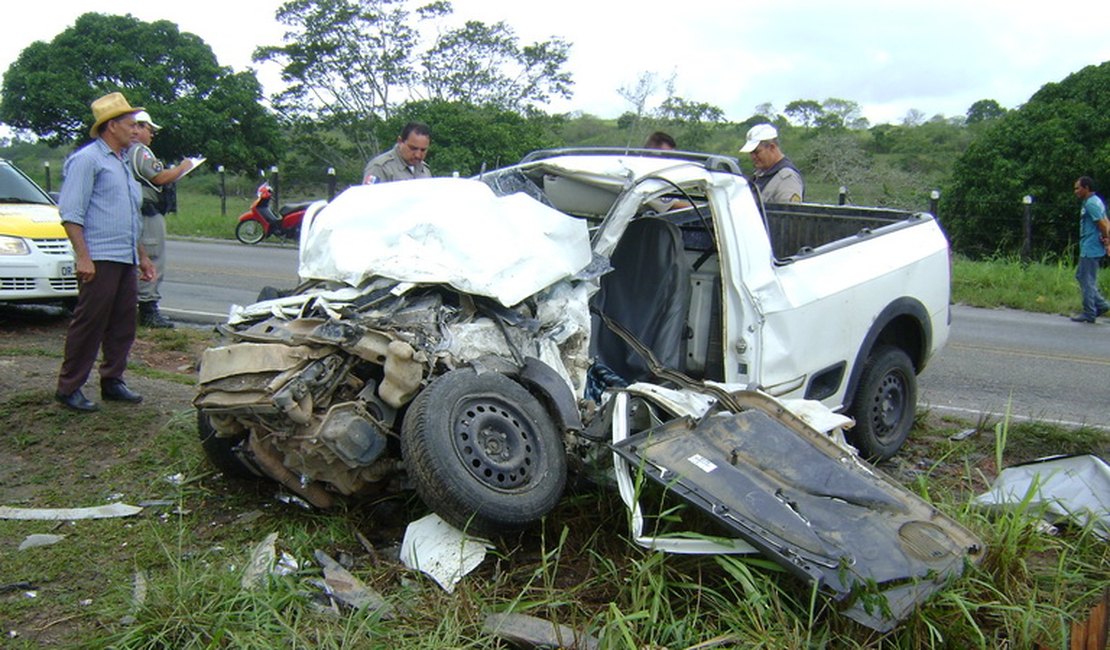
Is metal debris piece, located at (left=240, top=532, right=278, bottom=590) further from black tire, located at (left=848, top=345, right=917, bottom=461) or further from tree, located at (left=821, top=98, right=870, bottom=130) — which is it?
tree, located at (left=821, top=98, right=870, bottom=130)

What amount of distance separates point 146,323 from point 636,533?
6.33 meters

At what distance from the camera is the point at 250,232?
18219mm

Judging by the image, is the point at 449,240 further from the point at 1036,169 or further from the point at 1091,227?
the point at 1036,169

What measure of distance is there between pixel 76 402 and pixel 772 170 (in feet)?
17.1

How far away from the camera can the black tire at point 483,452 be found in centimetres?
350

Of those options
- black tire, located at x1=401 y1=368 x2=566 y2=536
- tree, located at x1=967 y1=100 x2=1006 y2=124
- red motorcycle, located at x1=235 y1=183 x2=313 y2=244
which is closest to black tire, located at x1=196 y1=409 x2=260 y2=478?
black tire, located at x1=401 y1=368 x2=566 y2=536

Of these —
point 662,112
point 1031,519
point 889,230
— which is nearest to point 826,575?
point 1031,519

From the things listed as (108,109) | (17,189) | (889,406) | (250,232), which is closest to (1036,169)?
(889,406)

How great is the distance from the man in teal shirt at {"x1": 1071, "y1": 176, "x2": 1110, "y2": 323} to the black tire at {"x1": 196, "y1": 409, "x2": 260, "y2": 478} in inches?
418

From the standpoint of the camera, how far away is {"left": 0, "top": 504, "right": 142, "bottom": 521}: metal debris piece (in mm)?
4359

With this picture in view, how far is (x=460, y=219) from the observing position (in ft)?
14.4

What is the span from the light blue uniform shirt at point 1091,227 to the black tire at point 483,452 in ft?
33.6

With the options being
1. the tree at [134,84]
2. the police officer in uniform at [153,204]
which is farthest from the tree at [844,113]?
the police officer in uniform at [153,204]

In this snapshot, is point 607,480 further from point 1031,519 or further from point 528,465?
point 1031,519
